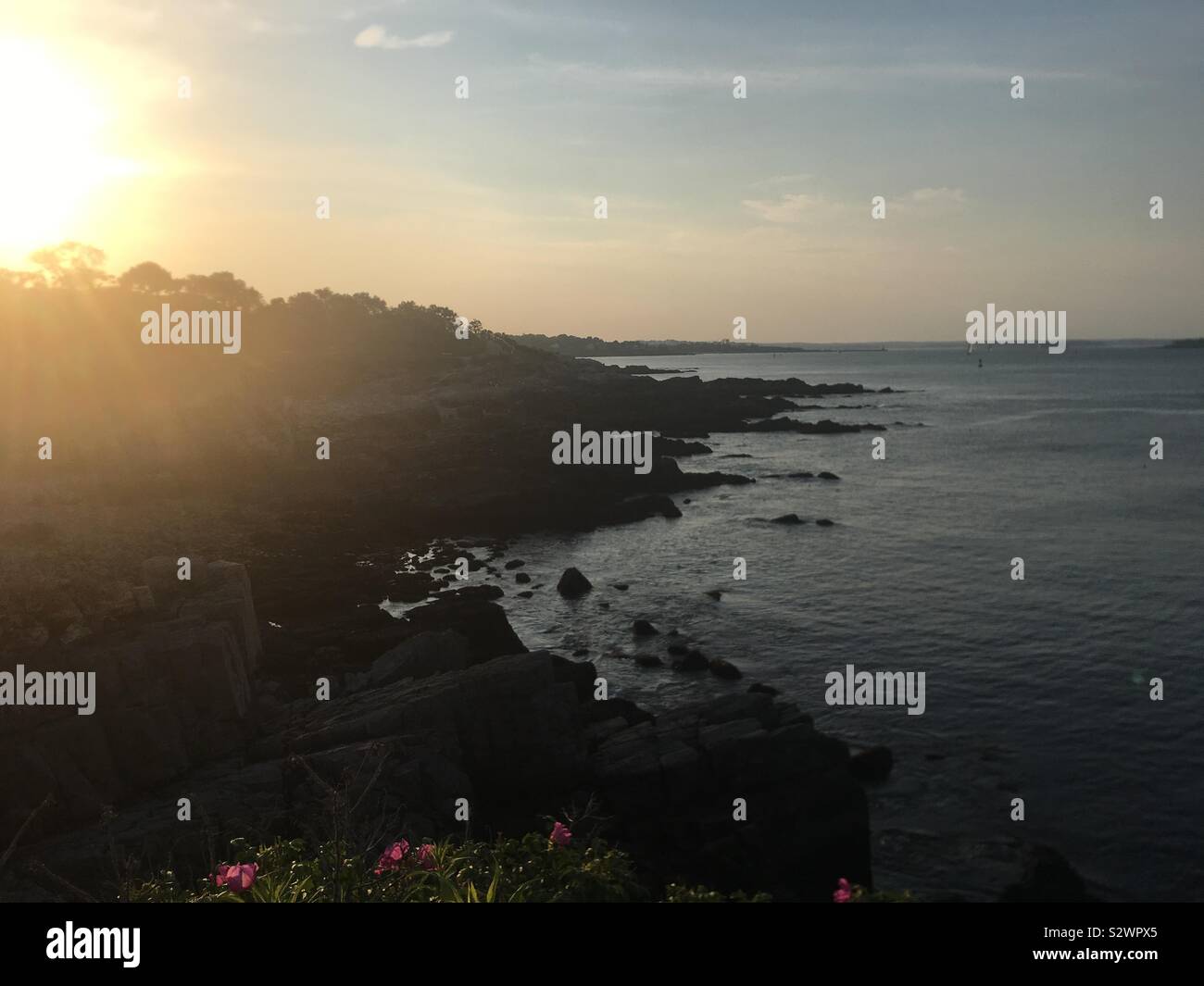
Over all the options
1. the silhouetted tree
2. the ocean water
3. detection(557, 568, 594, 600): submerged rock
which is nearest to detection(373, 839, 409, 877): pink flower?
the ocean water

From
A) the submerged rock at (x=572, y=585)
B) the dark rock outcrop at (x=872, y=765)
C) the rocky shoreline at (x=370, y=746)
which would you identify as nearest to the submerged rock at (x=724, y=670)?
the rocky shoreline at (x=370, y=746)

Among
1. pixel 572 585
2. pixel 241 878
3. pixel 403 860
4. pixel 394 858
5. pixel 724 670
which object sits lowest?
pixel 724 670

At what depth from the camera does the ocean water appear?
20.0 m

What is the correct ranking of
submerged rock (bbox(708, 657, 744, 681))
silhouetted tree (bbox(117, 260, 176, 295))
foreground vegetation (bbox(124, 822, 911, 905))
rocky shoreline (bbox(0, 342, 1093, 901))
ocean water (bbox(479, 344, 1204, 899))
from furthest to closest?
silhouetted tree (bbox(117, 260, 176, 295)) → submerged rock (bbox(708, 657, 744, 681)) → ocean water (bbox(479, 344, 1204, 899)) → rocky shoreline (bbox(0, 342, 1093, 901)) → foreground vegetation (bbox(124, 822, 911, 905))

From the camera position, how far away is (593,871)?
24.8 feet

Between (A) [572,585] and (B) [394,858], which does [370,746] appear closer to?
(B) [394,858]

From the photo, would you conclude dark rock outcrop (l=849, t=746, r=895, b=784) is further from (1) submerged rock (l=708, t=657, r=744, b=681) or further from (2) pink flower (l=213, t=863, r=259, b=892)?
Answer: (2) pink flower (l=213, t=863, r=259, b=892)

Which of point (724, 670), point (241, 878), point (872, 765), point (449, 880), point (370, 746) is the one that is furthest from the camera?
point (724, 670)

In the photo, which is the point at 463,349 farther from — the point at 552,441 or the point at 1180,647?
the point at 1180,647

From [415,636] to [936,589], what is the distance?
25.0 metres

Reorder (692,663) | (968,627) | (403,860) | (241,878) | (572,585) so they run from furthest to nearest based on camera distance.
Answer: (572,585) < (968,627) < (692,663) < (403,860) < (241,878)

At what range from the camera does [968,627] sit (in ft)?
108

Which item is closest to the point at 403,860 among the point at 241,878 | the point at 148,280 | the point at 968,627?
the point at 241,878
